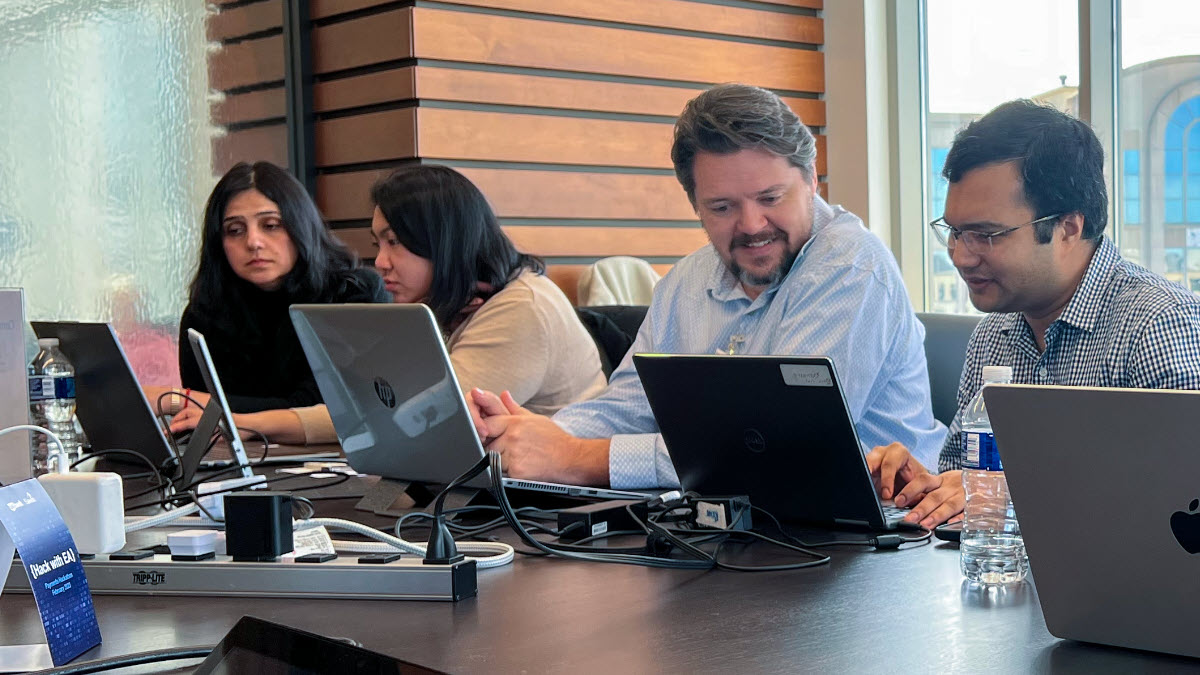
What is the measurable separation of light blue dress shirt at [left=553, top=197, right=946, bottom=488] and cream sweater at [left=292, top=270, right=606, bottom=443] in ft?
1.27

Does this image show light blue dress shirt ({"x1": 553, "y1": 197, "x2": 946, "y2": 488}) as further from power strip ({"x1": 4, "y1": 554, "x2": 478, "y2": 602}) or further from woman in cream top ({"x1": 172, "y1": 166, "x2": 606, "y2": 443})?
power strip ({"x1": 4, "y1": 554, "x2": 478, "y2": 602})

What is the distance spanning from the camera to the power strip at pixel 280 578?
128 cm

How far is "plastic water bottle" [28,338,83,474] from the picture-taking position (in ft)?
7.73

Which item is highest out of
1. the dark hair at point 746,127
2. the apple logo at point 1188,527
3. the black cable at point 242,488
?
the dark hair at point 746,127

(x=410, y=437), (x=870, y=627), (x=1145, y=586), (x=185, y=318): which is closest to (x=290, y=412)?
(x=185, y=318)

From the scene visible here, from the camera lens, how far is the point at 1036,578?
41.5 inches

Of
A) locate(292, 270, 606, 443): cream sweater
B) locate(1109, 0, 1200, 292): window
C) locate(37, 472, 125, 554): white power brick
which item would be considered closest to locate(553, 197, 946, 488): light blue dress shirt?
locate(292, 270, 606, 443): cream sweater

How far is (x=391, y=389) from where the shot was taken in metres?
1.83

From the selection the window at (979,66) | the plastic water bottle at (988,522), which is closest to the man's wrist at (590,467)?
the plastic water bottle at (988,522)

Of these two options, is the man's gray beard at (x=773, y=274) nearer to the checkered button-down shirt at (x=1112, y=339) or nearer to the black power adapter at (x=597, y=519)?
the checkered button-down shirt at (x=1112, y=339)

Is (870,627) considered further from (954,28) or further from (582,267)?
(954,28)

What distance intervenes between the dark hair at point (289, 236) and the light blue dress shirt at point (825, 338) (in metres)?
1.25

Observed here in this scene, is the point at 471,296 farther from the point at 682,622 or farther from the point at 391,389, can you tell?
the point at 682,622

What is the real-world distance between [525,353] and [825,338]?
2.68 ft
